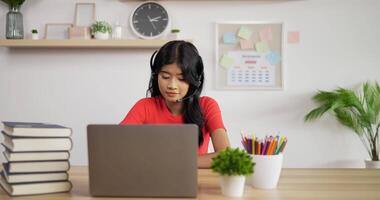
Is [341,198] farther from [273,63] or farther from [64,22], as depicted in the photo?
[64,22]

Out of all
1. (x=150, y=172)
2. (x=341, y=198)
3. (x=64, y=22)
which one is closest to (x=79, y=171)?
(x=150, y=172)

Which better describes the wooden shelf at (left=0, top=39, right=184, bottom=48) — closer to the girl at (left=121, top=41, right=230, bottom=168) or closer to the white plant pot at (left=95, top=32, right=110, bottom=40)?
the white plant pot at (left=95, top=32, right=110, bottom=40)

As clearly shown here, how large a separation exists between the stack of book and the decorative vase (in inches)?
75.8

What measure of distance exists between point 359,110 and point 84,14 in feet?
6.69

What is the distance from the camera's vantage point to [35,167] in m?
0.95

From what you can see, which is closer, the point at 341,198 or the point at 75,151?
the point at 341,198

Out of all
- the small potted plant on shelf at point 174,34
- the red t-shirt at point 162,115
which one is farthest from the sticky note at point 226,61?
the red t-shirt at point 162,115

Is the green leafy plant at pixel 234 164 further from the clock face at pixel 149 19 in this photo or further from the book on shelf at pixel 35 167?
the clock face at pixel 149 19

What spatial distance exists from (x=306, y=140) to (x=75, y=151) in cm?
169

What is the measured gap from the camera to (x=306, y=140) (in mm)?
2797

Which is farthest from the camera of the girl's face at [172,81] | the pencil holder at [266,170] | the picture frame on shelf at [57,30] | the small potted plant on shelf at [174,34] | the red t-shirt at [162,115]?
the picture frame on shelf at [57,30]

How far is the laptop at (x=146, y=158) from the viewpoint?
881 millimetres

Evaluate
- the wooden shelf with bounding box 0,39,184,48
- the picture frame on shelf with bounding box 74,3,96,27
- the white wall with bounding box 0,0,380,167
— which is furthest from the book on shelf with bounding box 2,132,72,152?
the picture frame on shelf with bounding box 74,3,96,27

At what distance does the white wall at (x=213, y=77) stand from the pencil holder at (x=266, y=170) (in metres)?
1.78
